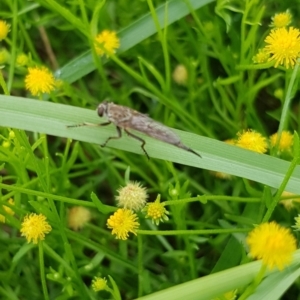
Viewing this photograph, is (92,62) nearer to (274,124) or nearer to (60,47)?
(60,47)

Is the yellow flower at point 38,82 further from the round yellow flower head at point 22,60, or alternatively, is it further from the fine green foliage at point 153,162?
the round yellow flower head at point 22,60

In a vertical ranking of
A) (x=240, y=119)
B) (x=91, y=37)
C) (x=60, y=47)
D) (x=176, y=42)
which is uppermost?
(x=60, y=47)

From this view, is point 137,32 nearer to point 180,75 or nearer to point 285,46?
point 180,75

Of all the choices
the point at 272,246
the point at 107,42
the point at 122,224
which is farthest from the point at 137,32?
the point at 272,246

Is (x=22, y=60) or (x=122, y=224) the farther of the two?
(x=22, y=60)

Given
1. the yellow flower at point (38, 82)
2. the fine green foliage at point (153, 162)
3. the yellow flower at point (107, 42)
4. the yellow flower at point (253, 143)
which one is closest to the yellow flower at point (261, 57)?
the fine green foliage at point (153, 162)

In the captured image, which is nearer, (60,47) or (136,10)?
(136,10)

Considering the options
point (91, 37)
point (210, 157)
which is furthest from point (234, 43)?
point (210, 157)

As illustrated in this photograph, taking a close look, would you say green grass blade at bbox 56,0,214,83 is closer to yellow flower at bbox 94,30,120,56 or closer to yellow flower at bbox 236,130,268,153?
yellow flower at bbox 94,30,120,56
